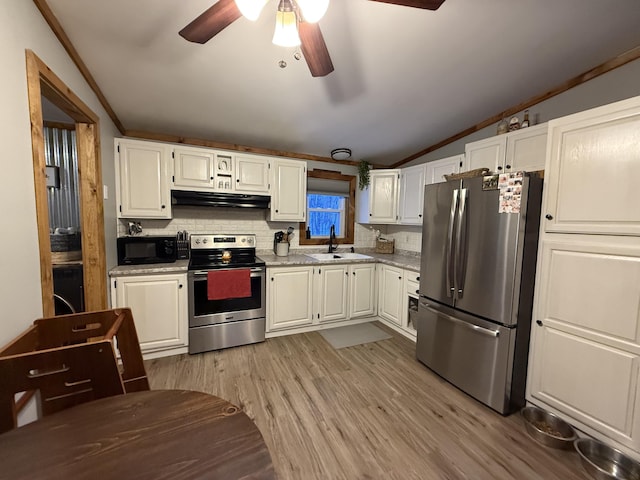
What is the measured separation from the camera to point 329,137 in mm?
3363

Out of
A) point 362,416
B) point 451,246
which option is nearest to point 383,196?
point 451,246

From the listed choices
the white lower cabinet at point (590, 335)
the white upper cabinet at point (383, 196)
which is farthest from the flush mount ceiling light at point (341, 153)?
the white lower cabinet at point (590, 335)

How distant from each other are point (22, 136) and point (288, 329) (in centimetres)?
267

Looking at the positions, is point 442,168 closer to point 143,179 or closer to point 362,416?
point 362,416

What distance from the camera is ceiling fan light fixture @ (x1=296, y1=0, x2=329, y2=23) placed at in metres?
1.11

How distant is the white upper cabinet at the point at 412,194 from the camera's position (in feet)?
11.2

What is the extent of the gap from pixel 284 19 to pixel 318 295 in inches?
104

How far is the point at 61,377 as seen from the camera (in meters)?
0.97

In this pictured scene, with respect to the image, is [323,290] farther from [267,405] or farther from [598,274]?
[598,274]

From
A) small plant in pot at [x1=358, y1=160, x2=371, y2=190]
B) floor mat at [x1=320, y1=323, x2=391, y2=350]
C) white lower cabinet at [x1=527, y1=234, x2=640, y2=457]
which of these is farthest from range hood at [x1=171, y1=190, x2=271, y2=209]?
white lower cabinet at [x1=527, y1=234, x2=640, y2=457]

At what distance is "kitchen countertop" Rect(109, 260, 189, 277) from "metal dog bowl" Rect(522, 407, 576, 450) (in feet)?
9.77

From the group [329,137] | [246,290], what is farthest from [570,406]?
[329,137]

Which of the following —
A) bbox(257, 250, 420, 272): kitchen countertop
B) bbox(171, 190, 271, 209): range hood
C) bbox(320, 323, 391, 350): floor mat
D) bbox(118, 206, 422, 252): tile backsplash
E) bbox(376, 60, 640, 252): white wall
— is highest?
bbox(376, 60, 640, 252): white wall

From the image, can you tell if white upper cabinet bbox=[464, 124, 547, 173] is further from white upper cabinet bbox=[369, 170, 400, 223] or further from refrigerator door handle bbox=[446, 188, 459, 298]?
white upper cabinet bbox=[369, 170, 400, 223]
